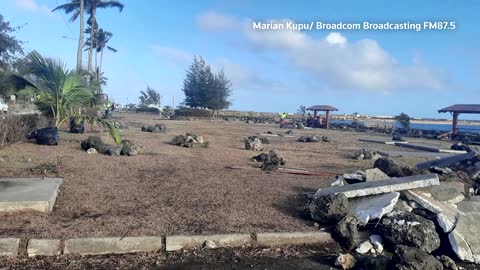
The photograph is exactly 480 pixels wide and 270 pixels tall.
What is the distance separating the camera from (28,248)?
414 centimetres

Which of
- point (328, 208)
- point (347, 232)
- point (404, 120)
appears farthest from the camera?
point (404, 120)

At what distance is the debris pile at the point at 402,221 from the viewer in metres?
4.17

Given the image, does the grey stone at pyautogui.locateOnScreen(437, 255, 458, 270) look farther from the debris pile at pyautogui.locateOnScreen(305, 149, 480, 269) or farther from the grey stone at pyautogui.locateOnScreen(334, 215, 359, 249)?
the grey stone at pyautogui.locateOnScreen(334, 215, 359, 249)

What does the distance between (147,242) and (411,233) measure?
116 inches

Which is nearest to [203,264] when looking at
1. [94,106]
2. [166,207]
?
[166,207]

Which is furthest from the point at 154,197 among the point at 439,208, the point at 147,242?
the point at 439,208

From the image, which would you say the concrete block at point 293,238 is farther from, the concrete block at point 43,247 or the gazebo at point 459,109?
the gazebo at point 459,109

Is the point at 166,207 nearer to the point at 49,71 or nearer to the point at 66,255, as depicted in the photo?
the point at 66,255

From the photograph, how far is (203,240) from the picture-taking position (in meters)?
4.52

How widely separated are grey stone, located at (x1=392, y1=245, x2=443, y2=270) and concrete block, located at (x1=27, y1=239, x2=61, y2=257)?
3454mm

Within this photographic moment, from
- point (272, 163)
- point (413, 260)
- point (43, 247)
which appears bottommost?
point (43, 247)

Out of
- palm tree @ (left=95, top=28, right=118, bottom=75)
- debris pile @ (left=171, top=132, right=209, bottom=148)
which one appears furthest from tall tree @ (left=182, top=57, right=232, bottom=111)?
debris pile @ (left=171, top=132, right=209, bottom=148)

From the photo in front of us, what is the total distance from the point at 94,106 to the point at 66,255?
13479mm

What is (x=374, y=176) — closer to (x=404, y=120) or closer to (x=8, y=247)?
(x=8, y=247)
